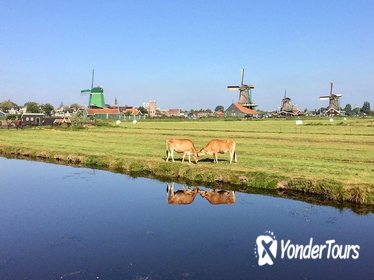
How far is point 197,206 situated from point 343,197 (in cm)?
747

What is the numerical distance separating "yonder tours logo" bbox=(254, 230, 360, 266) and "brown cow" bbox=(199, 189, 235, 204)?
594cm

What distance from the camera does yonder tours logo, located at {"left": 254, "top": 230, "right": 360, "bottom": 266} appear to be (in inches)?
515

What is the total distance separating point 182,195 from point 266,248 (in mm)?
8701

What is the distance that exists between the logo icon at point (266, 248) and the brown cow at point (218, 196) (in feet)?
17.2

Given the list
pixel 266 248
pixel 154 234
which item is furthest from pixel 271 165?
pixel 154 234

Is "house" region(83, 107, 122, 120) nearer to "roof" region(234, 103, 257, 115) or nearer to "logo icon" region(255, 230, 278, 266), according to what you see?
"roof" region(234, 103, 257, 115)

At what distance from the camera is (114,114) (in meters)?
157

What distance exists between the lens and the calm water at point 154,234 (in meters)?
11.9

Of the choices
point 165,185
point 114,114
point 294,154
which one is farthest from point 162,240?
point 114,114

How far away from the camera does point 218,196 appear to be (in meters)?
21.6

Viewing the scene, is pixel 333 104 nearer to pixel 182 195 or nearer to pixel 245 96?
pixel 245 96

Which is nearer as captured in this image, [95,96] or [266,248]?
[266,248]

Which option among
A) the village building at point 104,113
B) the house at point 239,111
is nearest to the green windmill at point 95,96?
the village building at point 104,113

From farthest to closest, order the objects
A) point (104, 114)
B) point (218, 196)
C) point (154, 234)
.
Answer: point (104, 114), point (218, 196), point (154, 234)
